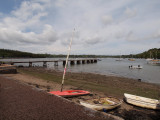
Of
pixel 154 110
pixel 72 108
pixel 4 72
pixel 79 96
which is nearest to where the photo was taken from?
pixel 72 108

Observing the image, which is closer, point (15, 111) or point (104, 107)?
point (15, 111)

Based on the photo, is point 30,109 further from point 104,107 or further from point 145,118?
point 145,118

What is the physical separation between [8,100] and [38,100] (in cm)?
180

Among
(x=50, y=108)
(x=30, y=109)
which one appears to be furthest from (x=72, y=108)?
(x=30, y=109)

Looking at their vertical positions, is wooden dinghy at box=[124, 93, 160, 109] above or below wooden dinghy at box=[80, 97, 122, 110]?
below

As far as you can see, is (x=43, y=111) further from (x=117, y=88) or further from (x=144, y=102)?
(x=117, y=88)

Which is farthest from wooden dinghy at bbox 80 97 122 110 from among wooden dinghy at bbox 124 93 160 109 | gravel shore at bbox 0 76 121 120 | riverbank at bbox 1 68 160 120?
wooden dinghy at bbox 124 93 160 109

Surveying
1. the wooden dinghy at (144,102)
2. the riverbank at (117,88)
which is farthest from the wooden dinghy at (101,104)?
the wooden dinghy at (144,102)

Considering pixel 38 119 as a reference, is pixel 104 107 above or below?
below

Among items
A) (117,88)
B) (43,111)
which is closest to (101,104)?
(43,111)

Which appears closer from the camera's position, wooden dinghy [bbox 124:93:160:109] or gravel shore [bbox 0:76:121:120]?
gravel shore [bbox 0:76:121:120]

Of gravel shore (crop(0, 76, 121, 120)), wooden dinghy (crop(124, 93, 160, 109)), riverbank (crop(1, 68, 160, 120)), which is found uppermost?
gravel shore (crop(0, 76, 121, 120))

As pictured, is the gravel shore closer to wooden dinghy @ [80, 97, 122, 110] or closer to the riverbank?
wooden dinghy @ [80, 97, 122, 110]

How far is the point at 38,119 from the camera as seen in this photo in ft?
15.2
